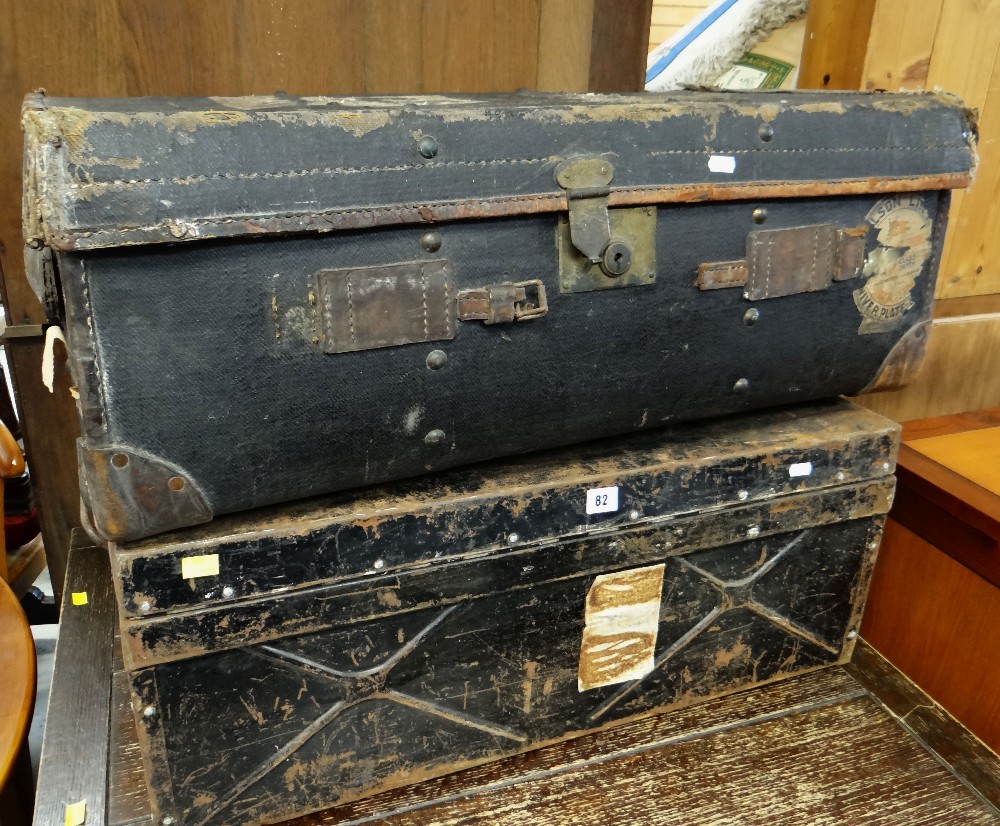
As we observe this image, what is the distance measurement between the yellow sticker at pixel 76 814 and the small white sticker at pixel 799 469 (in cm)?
90

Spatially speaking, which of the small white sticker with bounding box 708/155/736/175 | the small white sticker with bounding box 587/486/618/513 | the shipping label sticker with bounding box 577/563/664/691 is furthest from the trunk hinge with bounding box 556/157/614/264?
the shipping label sticker with bounding box 577/563/664/691

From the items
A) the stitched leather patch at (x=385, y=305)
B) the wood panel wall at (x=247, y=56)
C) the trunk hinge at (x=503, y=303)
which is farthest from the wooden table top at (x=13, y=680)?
the trunk hinge at (x=503, y=303)

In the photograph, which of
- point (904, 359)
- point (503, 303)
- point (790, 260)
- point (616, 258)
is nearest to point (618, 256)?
point (616, 258)

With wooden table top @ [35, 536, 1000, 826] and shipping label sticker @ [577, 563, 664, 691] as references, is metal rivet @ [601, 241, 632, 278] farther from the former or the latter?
wooden table top @ [35, 536, 1000, 826]

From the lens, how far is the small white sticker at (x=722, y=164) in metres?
0.94

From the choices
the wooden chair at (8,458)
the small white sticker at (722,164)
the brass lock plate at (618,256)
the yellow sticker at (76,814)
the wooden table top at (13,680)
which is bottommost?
the yellow sticker at (76,814)

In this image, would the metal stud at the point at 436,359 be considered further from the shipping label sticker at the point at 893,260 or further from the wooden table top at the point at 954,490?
the wooden table top at the point at 954,490

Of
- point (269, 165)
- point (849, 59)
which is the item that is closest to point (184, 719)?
point (269, 165)

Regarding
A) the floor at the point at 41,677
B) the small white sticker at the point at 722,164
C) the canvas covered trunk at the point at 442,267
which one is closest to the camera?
the canvas covered trunk at the point at 442,267

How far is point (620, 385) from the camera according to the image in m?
0.98

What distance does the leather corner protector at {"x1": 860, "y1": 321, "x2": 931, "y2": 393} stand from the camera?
1.14m

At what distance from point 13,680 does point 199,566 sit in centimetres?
33

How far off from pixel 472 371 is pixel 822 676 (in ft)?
2.31

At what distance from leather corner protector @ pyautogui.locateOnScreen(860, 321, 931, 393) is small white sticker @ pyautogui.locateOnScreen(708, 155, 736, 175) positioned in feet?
1.23
